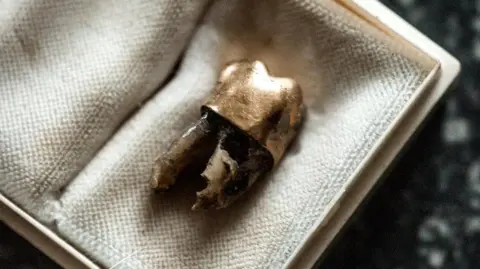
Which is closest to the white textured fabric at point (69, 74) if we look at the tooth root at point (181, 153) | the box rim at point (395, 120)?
the tooth root at point (181, 153)

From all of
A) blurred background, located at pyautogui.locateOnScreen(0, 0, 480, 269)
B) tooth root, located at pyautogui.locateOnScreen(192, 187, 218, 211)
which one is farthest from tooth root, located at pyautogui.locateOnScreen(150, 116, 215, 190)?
blurred background, located at pyautogui.locateOnScreen(0, 0, 480, 269)

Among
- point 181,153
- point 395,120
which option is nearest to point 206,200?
point 181,153

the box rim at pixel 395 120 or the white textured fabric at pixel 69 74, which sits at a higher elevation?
the box rim at pixel 395 120

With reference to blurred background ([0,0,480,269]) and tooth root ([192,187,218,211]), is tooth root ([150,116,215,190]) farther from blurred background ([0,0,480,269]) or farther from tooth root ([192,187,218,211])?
blurred background ([0,0,480,269])

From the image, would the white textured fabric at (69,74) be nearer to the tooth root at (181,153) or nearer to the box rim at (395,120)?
the tooth root at (181,153)

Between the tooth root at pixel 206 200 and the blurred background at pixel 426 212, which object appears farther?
the blurred background at pixel 426 212

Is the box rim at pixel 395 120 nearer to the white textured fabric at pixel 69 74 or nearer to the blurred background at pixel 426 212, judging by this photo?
the blurred background at pixel 426 212

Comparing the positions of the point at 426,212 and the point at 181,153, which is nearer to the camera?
the point at 181,153

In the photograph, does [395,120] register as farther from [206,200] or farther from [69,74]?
[69,74]
